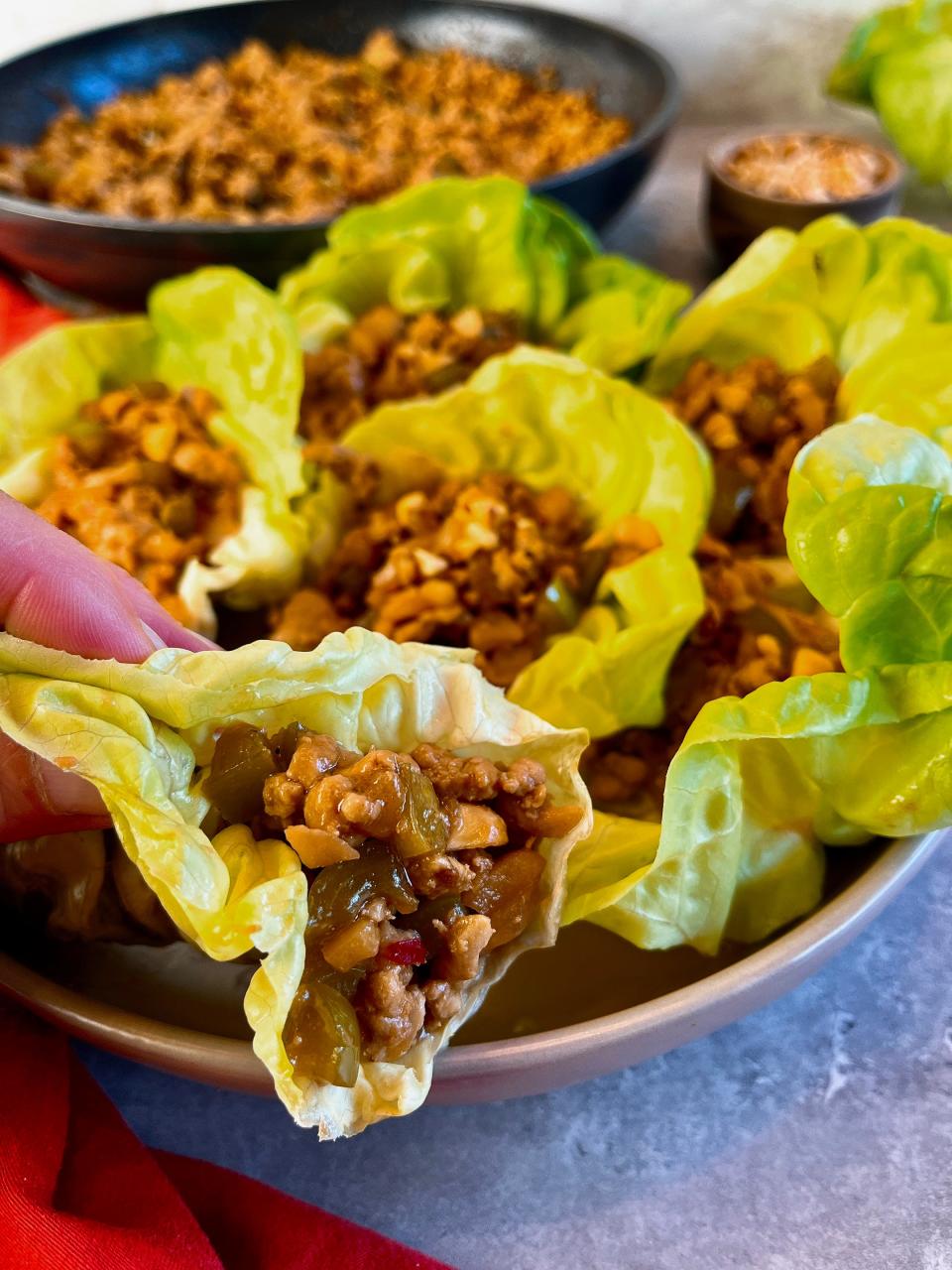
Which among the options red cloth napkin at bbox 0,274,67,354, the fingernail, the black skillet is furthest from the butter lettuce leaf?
red cloth napkin at bbox 0,274,67,354

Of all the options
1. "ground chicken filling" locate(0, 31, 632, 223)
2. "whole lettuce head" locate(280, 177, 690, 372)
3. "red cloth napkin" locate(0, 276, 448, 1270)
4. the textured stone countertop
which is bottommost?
the textured stone countertop

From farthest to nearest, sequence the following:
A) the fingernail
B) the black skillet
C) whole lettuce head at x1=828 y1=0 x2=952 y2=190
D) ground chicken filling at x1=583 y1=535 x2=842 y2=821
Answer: whole lettuce head at x1=828 y1=0 x2=952 y2=190
the black skillet
ground chicken filling at x1=583 y1=535 x2=842 y2=821
the fingernail

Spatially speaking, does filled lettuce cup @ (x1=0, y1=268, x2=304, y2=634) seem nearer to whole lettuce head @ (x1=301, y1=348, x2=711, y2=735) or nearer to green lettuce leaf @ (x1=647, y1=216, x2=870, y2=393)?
whole lettuce head @ (x1=301, y1=348, x2=711, y2=735)

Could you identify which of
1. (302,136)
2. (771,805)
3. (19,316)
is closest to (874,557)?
(771,805)

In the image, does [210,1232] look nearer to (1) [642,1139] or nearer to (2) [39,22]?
(1) [642,1139]

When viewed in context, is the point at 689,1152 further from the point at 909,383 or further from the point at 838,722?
the point at 909,383

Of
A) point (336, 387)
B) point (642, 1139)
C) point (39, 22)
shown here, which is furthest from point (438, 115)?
point (642, 1139)
